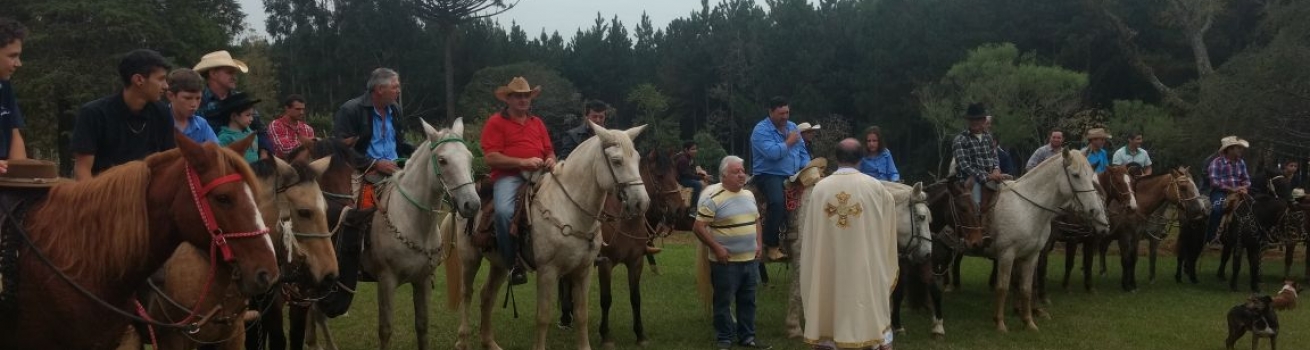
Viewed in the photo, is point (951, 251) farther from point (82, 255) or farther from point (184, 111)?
point (82, 255)

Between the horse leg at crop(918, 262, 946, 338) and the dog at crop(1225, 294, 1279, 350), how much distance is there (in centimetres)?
256

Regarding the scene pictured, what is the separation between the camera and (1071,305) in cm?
1219

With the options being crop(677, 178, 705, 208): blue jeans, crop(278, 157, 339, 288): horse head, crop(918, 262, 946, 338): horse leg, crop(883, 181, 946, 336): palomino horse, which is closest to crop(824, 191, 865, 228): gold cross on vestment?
Answer: crop(883, 181, 946, 336): palomino horse

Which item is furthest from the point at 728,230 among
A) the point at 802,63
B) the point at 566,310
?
the point at 802,63

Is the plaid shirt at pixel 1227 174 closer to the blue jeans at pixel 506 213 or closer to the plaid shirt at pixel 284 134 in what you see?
the blue jeans at pixel 506 213

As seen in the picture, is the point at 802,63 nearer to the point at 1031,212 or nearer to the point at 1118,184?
the point at 1118,184

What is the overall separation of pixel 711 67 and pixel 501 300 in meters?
56.4

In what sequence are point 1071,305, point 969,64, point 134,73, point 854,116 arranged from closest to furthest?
point 134,73 < point 1071,305 < point 969,64 < point 854,116

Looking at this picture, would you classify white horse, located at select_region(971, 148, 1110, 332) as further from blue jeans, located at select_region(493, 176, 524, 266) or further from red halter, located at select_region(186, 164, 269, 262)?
Answer: red halter, located at select_region(186, 164, 269, 262)

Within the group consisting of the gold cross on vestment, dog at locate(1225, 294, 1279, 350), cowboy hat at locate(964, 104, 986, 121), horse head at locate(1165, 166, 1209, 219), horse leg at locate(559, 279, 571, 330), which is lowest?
horse leg at locate(559, 279, 571, 330)

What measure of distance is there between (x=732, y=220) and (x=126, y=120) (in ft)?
16.7

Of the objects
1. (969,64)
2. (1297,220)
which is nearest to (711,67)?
(969,64)

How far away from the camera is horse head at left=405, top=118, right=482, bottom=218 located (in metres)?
6.60

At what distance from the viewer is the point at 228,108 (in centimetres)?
594
